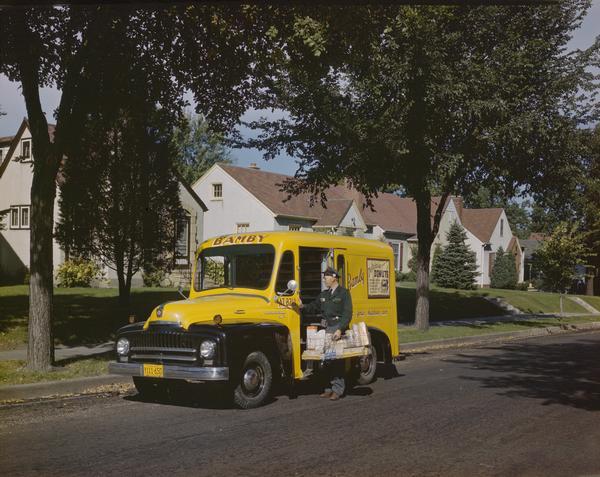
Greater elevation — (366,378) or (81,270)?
(81,270)

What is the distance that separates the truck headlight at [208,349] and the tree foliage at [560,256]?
2442 cm

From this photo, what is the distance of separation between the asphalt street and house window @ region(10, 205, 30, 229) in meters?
24.7

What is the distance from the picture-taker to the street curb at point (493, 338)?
17.7 meters

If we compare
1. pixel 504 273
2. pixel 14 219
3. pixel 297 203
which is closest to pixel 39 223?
pixel 14 219

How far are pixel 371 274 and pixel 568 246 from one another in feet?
68.3

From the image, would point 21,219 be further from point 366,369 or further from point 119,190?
point 366,369

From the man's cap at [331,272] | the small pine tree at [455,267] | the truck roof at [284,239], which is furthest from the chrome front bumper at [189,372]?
the small pine tree at [455,267]

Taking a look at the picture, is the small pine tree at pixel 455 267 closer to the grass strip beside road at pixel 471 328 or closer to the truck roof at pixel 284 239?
the grass strip beside road at pixel 471 328

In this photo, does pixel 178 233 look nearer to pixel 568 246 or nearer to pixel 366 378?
pixel 366 378

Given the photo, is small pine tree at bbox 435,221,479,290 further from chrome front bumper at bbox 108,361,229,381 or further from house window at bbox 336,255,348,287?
chrome front bumper at bbox 108,361,229,381

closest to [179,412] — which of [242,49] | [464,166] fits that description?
[242,49]

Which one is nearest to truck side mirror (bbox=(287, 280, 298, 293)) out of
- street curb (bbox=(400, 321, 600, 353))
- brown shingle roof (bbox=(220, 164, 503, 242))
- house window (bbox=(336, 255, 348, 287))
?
house window (bbox=(336, 255, 348, 287))

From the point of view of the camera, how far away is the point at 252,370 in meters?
9.08

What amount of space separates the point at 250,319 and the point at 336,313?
128 centimetres
